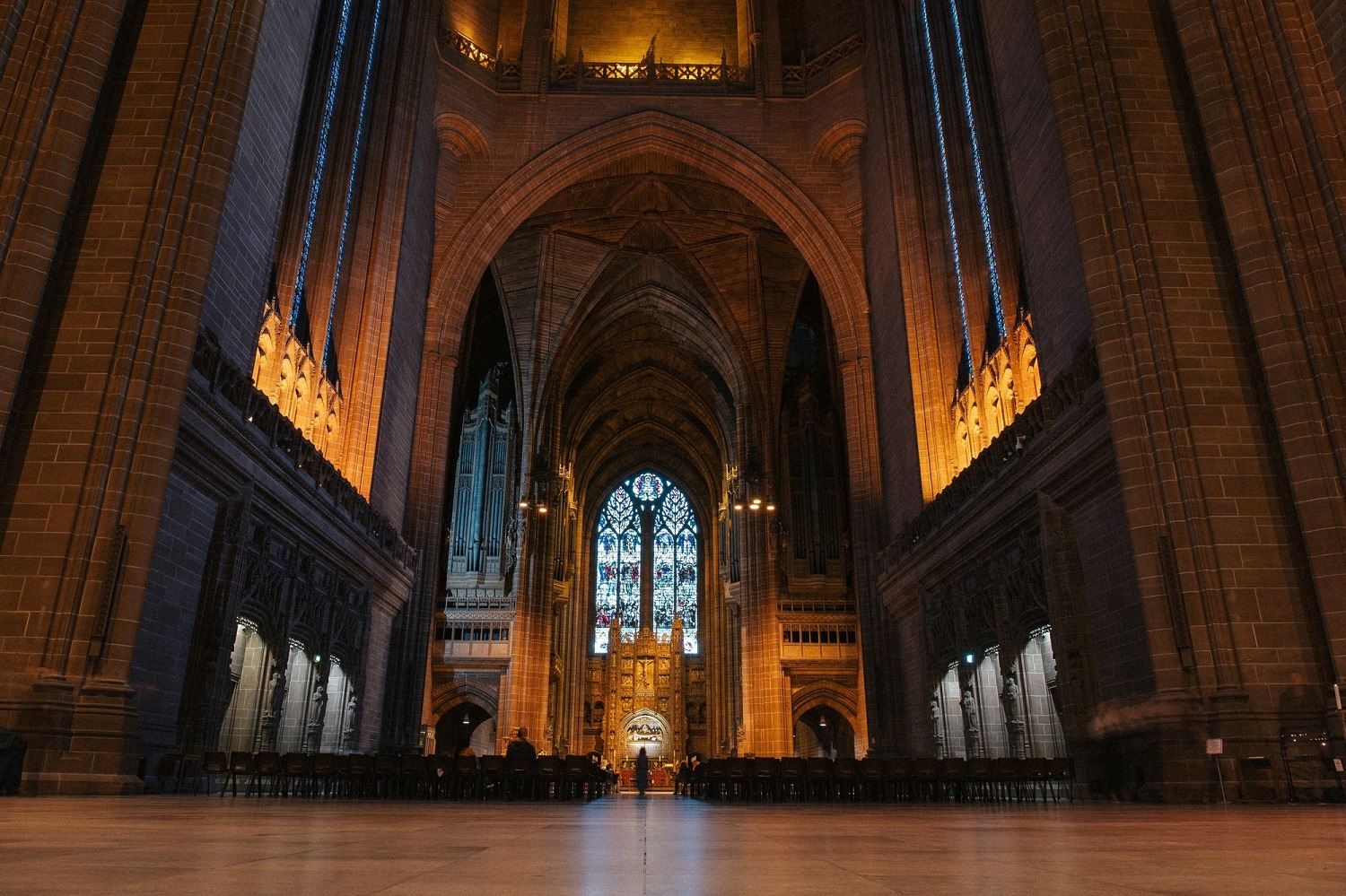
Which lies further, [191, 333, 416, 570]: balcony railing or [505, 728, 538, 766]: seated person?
[505, 728, 538, 766]: seated person

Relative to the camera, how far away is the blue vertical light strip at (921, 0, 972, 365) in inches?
622

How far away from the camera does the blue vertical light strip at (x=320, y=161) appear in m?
14.4

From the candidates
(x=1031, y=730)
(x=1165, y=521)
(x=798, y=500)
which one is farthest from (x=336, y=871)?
(x=798, y=500)

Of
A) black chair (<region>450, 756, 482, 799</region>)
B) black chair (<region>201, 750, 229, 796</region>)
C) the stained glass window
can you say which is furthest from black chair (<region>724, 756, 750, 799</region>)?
the stained glass window

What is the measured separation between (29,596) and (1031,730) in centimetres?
1143

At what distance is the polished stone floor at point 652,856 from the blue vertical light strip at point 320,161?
34.1 feet

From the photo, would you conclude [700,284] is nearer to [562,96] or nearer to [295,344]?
[562,96]

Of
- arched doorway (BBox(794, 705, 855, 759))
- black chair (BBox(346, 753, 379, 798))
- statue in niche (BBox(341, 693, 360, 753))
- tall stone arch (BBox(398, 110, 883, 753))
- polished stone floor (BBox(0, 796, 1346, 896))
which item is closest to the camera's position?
polished stone floor (BBox(0, 796, 1346, 896))

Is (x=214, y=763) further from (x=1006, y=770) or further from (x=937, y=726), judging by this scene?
(x=937, y=726)

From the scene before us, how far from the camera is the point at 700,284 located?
27.9 meters

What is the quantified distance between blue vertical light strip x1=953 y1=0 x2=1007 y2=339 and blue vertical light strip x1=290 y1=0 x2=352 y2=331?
10.7 m

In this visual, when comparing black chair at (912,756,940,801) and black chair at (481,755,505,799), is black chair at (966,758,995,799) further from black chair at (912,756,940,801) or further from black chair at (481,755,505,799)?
black chair at (481,755,505,799)

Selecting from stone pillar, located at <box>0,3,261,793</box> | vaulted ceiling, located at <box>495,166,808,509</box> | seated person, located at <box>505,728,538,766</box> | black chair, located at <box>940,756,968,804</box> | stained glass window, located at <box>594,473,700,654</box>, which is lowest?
black chair, located at <box>940,756,968,804</box>

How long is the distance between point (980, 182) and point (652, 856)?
47.1 feet
